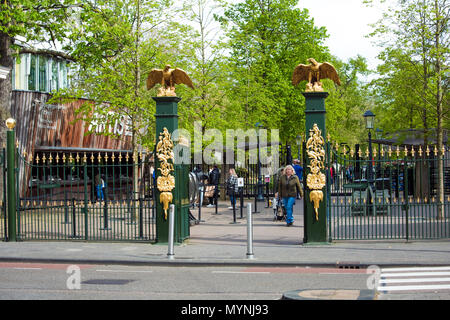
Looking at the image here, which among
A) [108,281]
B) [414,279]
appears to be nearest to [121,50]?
[108,281]

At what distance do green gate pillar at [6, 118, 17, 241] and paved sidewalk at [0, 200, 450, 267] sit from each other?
19.1 inches

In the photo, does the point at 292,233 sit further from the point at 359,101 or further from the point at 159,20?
the point at 359,101

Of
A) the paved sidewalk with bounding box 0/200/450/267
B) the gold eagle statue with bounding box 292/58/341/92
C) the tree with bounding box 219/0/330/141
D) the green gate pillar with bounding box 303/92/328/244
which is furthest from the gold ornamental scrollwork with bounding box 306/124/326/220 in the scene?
the tree with bounding box 219/0/330/141

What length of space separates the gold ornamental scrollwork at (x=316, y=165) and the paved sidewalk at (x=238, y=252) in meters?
1.11

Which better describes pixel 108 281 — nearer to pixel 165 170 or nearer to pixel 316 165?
pixel 165 170

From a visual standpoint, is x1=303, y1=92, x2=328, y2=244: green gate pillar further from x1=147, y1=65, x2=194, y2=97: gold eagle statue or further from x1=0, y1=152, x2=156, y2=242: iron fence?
x1=0, y1=152, x2=156, y2=242: iron fence

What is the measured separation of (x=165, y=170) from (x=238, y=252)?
2.66 m

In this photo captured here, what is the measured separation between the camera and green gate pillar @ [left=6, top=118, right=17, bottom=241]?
15.3m

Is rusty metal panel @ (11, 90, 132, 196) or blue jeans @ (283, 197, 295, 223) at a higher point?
rusty metal panel @ (11, 90, 132, 196)

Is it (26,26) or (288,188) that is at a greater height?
(26,26)

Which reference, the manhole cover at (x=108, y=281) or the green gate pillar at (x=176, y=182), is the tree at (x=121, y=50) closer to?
the green gate pillar at (x=176, y=182)

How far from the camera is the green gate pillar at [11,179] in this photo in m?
15.3

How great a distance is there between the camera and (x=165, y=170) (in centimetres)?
1419
